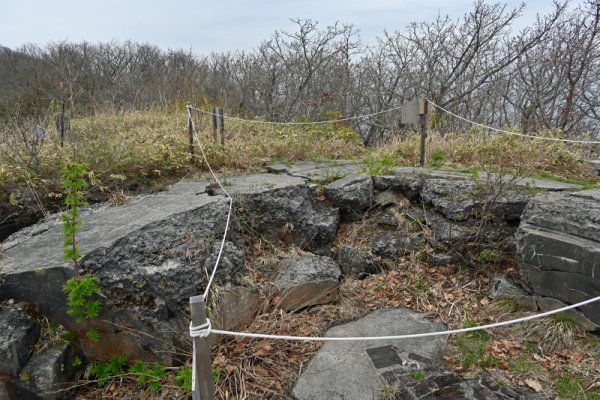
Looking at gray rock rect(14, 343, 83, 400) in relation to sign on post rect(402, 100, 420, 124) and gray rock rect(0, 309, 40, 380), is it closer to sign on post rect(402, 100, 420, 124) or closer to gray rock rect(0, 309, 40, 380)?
gray rock rect(0, 309, 40, 380)

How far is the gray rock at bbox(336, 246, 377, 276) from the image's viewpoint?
390 centimetres

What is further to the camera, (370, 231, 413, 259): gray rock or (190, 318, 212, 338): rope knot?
(370, 231, 413, 259): gray rock

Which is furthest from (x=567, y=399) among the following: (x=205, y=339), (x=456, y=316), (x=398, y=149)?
(x=398, y=149)

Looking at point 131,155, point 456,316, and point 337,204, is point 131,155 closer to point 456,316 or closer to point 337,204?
point 337,204

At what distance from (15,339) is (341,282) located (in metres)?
2.60

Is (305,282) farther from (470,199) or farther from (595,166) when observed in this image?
(595,166)

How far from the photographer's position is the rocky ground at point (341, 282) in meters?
2.62

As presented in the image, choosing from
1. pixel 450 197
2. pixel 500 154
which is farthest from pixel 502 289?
pixel 500 154

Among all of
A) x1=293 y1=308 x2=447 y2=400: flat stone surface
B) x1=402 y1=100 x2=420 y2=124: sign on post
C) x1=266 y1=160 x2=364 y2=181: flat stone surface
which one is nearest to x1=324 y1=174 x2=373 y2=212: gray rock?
x1=266 y1=160 x2=364 y2=181: flat stone surface

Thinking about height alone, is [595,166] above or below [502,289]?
above

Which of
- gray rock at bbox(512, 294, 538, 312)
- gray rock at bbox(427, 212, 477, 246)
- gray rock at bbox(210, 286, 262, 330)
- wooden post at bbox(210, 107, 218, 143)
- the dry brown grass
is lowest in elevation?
gray rock at bbox(512, 294, 538, 312)

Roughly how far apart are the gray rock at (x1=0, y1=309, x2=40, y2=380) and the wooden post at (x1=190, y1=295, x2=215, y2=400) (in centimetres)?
161

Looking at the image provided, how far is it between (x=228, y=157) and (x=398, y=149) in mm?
2653

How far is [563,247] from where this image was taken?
303 cm
